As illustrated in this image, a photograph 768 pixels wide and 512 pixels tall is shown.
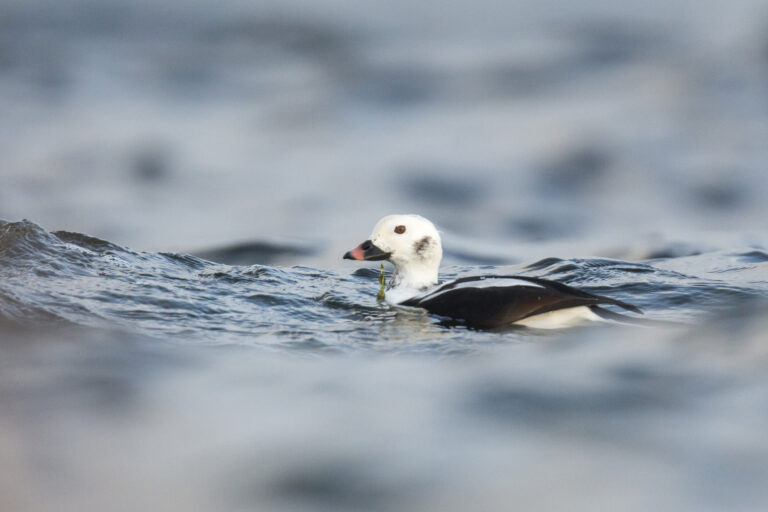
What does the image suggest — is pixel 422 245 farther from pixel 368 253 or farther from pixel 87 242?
pixel 87 242

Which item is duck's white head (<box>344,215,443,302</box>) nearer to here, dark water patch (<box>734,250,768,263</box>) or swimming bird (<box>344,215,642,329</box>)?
swimming bird (<box>344,215,642,329</box>)

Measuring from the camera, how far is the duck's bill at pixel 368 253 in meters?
7.63

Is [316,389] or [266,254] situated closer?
[316,389]

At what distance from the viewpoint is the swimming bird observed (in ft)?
20.6

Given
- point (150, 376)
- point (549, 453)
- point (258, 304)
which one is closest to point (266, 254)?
point (258, 304)

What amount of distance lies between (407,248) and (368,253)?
29 cm

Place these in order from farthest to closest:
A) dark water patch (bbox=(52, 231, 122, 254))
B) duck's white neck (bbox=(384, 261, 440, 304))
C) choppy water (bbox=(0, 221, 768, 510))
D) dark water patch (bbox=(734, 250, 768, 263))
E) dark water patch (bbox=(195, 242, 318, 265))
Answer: dark water patch (bbox=(195, 242, 318, 265)) → dark water patch (bbox=(734, 250, 768, 263)) → dark water patch (bbox=(52, 231, 122, 254)) → duck's white neck (bbox=(384, 261, 440, 304)) → choppy water (bbox=(0, 221, 768, 510))

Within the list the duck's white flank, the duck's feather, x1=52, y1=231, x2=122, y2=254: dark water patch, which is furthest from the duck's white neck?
x1=52, y1=231, x2=122, y2=254: dark water patch

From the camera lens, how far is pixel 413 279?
7.79 metres

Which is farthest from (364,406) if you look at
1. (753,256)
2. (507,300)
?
(753,256)

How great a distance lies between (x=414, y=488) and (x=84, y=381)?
64.1 inches

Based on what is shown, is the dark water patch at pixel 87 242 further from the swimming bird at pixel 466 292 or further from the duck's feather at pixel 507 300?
the duck's feather at pixel 507 300

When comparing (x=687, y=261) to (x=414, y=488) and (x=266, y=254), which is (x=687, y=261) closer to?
(x=266, y=254)

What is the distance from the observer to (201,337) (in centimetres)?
581
